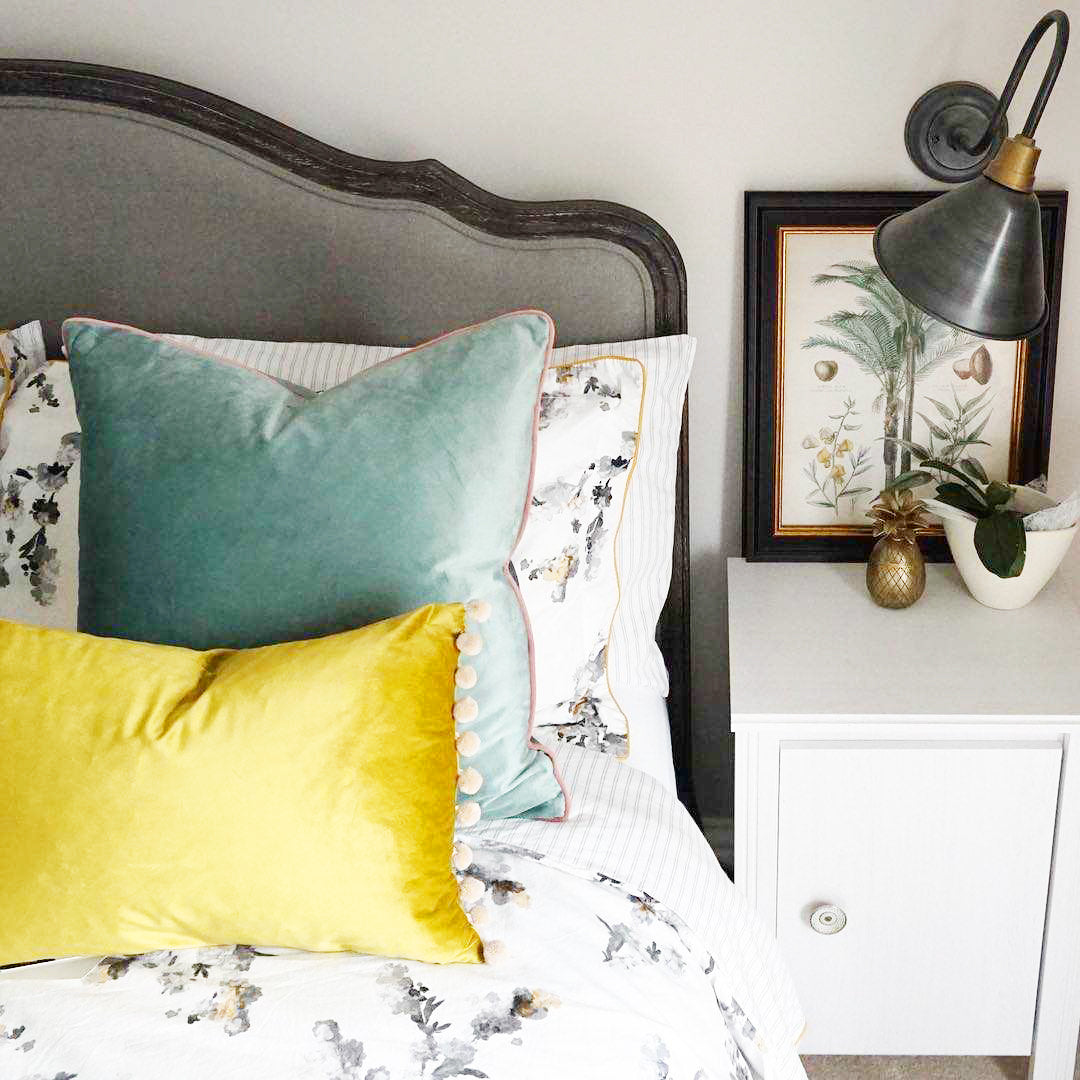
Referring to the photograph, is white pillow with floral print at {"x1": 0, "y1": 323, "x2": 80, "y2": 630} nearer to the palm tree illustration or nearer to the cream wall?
the cream wall

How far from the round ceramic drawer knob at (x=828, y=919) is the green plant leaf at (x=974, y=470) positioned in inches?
24.5

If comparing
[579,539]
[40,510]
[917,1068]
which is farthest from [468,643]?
[917,1068]

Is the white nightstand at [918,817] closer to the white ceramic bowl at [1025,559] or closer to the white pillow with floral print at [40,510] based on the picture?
the white ceramic bowl at [1025,559]

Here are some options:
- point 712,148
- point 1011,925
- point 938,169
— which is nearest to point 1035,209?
point 938,169

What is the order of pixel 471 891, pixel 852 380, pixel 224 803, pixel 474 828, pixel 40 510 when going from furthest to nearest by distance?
pixel 852 380 → pixel 40 510 → pixel 474 828 → pixel 471 891 → pixel 224 803

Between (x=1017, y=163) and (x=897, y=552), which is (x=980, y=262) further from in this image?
(x=897, y=552)

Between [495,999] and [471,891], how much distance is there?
0.11m

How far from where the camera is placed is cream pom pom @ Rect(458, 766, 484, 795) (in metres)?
1.02

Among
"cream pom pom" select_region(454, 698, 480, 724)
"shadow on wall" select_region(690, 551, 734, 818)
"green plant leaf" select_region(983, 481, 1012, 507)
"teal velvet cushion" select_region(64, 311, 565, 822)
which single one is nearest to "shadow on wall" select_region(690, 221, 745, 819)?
"shadow on wall" select_region(690, 551, 734, 818)

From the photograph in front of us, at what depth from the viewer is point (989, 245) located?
1.17 metres

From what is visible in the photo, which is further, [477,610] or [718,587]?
[718,587]

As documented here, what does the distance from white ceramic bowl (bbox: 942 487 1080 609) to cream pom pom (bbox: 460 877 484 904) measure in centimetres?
86

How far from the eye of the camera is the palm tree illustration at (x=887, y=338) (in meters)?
1.60

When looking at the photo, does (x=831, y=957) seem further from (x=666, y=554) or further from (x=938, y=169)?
(x=938, y=169)
